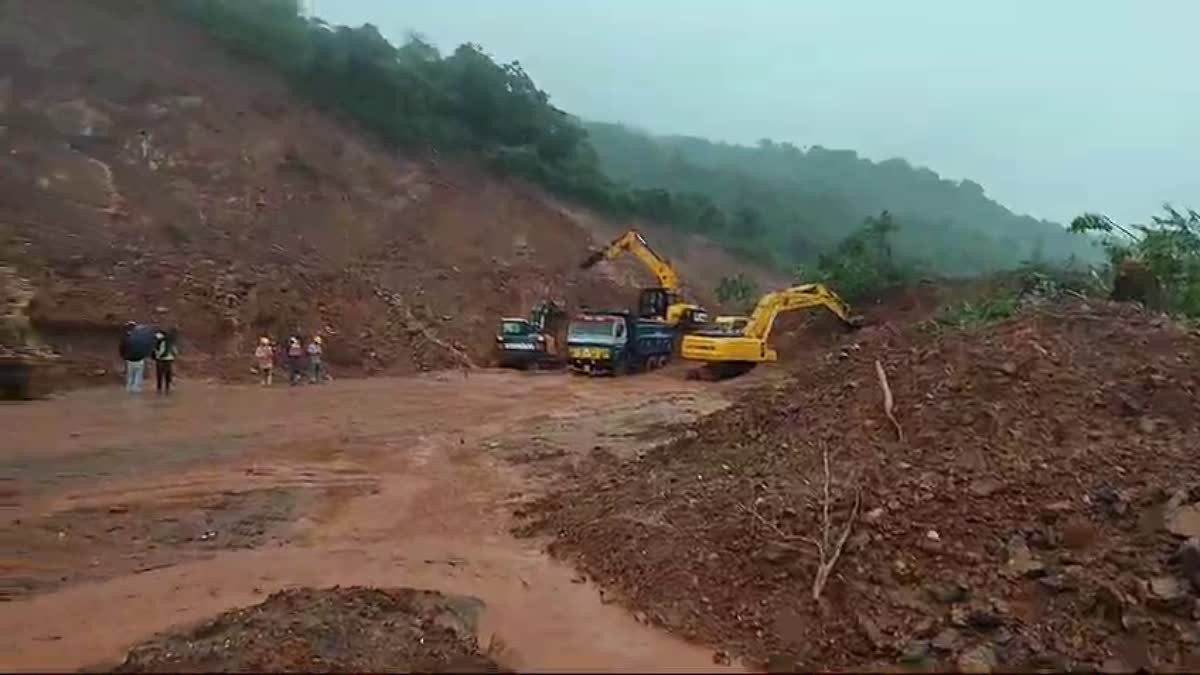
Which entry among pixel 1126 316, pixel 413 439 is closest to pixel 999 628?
pixel 1126 316

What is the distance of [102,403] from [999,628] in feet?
49.9

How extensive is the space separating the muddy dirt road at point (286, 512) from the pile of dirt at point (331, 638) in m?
0.30

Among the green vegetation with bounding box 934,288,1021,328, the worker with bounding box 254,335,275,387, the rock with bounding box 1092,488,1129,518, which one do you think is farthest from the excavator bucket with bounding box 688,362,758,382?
the rock with bounding box 1092,488,1129,518

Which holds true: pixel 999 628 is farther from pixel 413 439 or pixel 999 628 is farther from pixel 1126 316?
pixel 413 439

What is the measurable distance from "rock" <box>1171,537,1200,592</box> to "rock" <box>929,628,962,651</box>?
1.47 metres

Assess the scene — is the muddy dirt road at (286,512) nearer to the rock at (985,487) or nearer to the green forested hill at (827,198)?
the rock at (985,487)

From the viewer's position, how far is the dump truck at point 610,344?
23.7 meters

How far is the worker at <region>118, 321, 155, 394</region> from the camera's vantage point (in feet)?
59.8

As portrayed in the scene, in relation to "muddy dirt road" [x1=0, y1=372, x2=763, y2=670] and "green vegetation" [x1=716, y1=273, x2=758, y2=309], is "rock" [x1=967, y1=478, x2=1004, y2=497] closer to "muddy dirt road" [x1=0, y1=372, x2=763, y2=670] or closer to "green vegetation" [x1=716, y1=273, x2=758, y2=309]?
"muddy dirt road" [x1=0, y1=372, x2=763, y2=670]

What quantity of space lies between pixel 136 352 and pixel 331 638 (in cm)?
1401

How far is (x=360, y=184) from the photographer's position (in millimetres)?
33281

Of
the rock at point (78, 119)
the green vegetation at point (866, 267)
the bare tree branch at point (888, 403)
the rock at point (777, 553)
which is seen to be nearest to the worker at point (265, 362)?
the rock at point (78, 119)

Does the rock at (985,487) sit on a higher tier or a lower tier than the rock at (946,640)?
higher

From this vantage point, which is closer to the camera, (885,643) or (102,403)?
(885,643)
